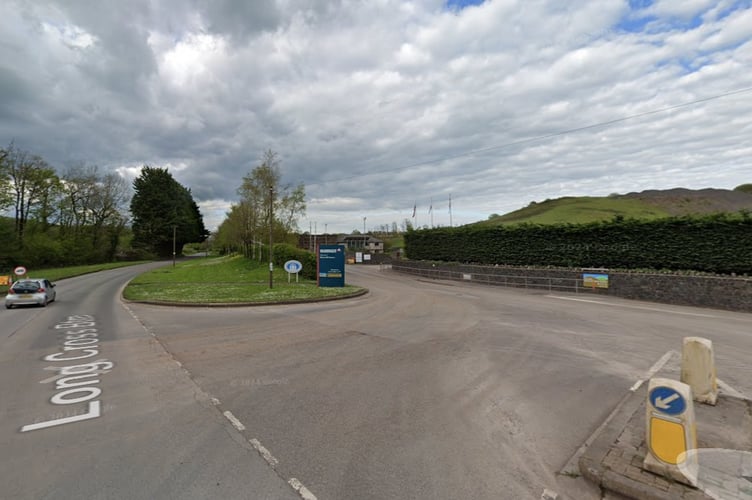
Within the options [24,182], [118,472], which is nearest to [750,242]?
[118,472]

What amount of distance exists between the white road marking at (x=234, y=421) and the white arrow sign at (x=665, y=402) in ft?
13.9

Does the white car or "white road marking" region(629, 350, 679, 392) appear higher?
the white car

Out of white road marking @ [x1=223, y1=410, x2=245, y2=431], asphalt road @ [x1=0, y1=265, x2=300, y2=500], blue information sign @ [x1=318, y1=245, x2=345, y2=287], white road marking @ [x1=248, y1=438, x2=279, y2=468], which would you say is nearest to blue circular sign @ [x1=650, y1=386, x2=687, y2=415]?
asphalt road @ [x1=0, y1=265, x2=300, y2=500]

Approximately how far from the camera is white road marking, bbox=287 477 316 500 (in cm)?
292

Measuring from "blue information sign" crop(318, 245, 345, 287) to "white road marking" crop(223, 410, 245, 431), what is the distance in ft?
56.7

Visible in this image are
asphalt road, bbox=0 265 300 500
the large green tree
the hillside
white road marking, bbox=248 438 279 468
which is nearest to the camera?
asphalt road, bbox=0 265 300 500

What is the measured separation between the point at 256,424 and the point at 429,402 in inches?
89.1

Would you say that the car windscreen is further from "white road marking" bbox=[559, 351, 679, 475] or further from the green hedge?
the green hedge

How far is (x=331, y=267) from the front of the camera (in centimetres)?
2198

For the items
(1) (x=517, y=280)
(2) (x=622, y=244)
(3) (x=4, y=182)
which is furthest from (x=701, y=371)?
(3) (x=4, y=182)

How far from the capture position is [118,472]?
10.7 feet

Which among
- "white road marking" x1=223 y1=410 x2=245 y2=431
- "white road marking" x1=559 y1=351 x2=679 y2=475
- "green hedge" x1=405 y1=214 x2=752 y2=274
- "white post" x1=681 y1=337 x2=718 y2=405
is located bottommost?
"white road marking" x1=559 y1=351 x2=679 y2=475

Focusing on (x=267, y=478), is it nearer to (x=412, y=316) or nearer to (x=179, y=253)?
(x=412, y=316)

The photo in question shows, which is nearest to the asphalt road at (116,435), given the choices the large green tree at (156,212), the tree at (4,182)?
the tree at (4,182)
